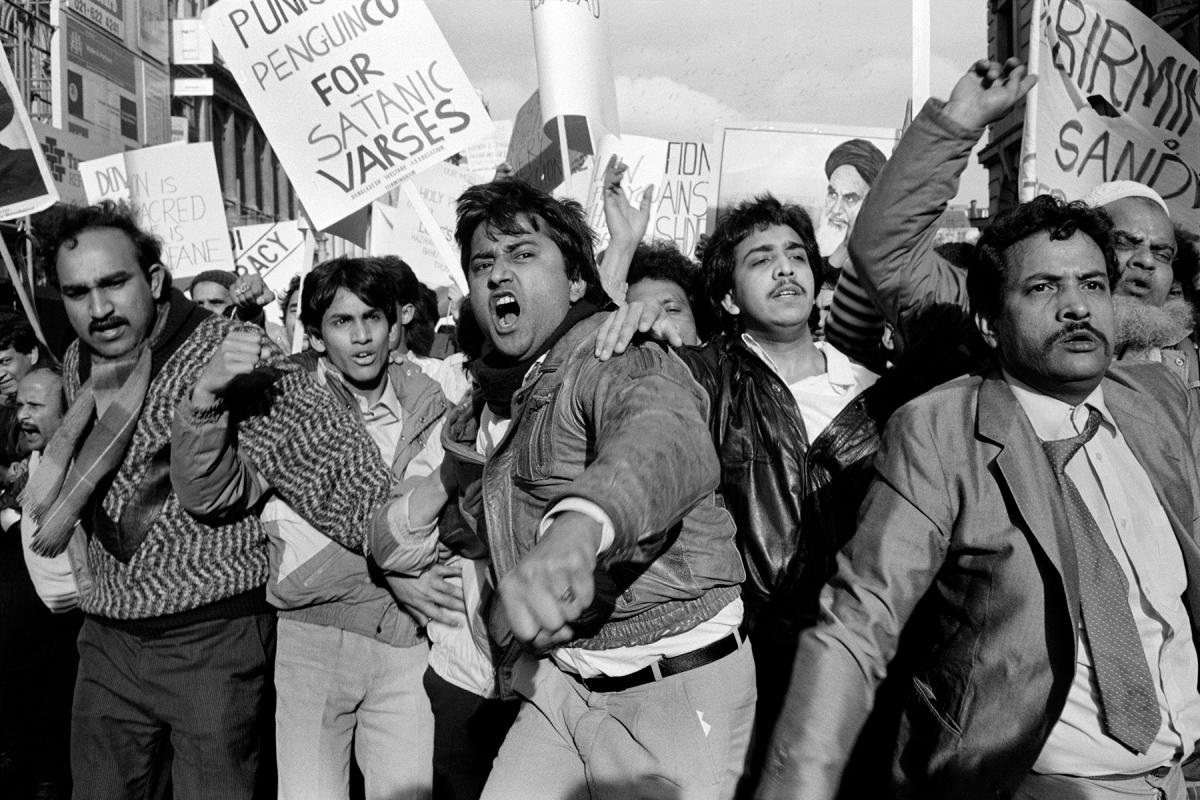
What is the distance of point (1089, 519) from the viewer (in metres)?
2.09

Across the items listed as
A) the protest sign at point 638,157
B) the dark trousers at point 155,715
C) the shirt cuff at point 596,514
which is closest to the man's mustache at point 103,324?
the dark trousers at point 155,715

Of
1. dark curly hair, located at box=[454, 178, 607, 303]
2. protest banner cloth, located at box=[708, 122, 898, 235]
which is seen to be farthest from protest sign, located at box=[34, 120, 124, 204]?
dark curly hair, located at box=[454, 178, 607, 303]

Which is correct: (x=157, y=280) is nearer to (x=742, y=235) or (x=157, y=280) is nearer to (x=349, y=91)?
(x=742, y=235)

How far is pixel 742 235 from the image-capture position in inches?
140

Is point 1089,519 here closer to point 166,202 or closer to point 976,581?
point 976,581

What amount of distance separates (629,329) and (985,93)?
902 mm

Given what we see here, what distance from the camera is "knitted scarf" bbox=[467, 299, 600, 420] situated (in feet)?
A: 8.40

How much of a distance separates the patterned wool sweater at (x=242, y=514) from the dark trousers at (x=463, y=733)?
1.71 feet

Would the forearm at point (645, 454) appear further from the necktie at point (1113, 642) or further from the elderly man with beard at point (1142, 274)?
the elderly man with beard at point (1142, 274)

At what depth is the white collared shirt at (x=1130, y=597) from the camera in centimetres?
202

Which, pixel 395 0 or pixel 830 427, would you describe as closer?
pixel 830 427

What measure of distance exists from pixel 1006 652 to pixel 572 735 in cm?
96

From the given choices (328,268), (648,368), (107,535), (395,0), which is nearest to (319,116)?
(395,0)

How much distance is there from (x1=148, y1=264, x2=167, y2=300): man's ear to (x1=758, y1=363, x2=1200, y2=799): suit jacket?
7.13 feet
